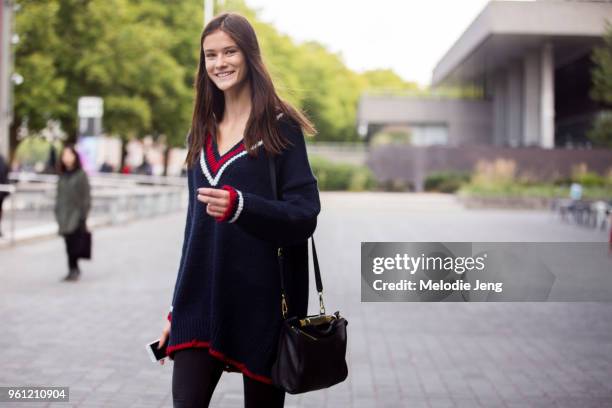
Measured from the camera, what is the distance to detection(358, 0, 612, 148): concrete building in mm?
36750

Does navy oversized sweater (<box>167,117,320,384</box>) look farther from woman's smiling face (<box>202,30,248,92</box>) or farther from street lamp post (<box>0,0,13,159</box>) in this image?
street lamp post (<box>0,0,13,159</box>)

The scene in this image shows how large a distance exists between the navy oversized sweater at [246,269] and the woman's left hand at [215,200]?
20 centimetres

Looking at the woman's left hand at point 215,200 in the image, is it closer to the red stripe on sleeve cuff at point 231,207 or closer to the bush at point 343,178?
the red stripe on sleeve cuff at point 231,207

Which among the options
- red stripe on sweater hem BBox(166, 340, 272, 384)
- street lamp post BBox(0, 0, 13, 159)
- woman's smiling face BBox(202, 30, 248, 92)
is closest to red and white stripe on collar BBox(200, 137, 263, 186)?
woman's smiling face BBox(202, 30, 248, 92)

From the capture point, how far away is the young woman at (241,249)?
2.60 meters

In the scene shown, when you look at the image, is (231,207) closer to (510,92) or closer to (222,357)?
(222,357)

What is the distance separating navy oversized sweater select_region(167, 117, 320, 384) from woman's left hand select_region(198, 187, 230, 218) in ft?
0.67

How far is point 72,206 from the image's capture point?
10156 mm

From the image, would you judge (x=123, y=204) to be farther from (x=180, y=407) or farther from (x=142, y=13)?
(x=180, y=407)

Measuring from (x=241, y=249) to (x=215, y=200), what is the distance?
0.96 ft

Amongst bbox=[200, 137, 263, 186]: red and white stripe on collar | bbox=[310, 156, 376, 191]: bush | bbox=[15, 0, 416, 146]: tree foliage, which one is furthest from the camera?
bbox=[310, 156, 376, 191]: bush

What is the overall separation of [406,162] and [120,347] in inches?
1486

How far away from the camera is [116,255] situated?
13.1m

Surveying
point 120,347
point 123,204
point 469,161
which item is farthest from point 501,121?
point 120,347
